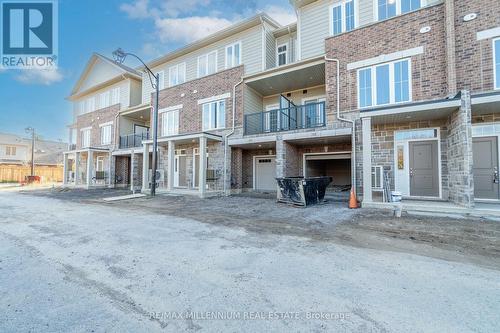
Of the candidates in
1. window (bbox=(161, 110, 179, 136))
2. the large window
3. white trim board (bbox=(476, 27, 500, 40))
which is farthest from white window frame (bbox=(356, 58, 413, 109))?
window (bbox=(161, 110, 179, 136))

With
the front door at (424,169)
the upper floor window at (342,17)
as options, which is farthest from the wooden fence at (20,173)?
the front door at (424,169)

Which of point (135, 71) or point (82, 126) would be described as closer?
point (135, 71)

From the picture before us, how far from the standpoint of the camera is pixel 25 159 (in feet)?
129

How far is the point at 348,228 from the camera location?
18.7ft

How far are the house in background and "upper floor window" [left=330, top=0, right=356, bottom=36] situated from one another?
3445cm

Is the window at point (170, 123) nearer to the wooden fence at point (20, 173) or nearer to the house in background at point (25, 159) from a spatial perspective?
the wooden fence at point (20, 173)

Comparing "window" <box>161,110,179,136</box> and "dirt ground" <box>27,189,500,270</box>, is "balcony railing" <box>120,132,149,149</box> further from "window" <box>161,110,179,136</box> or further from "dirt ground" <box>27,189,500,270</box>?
"dirt ground" <box>27,189,500,270</box>

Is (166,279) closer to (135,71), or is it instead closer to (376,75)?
(376,75)

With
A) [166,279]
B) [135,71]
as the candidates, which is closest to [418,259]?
[166,279]

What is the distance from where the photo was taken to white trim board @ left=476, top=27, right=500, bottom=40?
7.78m

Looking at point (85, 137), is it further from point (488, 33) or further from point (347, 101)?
point (488, 33)

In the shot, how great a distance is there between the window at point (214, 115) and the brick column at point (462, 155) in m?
10.6

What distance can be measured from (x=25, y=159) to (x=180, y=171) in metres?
40.9

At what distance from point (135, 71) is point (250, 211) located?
19.4m
